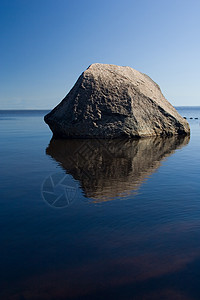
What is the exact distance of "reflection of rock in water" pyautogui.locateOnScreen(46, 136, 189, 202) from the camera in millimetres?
6699

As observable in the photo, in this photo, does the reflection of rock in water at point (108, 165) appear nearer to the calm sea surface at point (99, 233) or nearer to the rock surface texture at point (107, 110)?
the calm sea surface at point (99, 233)

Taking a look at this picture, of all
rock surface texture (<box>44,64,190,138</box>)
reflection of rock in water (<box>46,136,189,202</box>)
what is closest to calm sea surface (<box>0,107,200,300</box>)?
reflection of rock in water (<box>46,136,189,202</box>)

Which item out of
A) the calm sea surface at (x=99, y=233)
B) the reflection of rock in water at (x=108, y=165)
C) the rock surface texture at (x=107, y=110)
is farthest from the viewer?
the rock surface texture at (x=107, y=110)

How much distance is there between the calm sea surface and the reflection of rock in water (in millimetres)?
46

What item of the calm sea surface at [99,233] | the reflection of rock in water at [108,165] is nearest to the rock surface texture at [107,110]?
the reflection of rock in water at [108,165]

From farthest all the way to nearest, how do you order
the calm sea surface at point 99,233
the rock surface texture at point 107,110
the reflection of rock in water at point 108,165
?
1. the rock surface texture at point 107,110
2. the reflection of rock in water at point 108,165
3. the calm sea surface at point 99,233

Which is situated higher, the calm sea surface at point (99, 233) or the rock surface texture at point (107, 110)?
the rock surface texture at point (107, 110)

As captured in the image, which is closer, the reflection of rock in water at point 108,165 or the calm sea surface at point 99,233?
the calm sea surface at point 99,233

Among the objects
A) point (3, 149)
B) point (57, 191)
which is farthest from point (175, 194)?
point (3, 149)

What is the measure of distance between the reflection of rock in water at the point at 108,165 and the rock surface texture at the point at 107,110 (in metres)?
1.82

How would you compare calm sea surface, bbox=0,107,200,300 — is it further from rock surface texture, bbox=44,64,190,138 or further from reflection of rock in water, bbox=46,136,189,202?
rock surface texture, bbox=44,64,190,138

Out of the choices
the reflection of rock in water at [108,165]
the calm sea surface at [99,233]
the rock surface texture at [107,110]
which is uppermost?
the rock surface texture at [107,110]

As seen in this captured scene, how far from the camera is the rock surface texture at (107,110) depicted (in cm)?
1605

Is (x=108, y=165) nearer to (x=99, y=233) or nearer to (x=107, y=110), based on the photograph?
(x=99, y=233)
